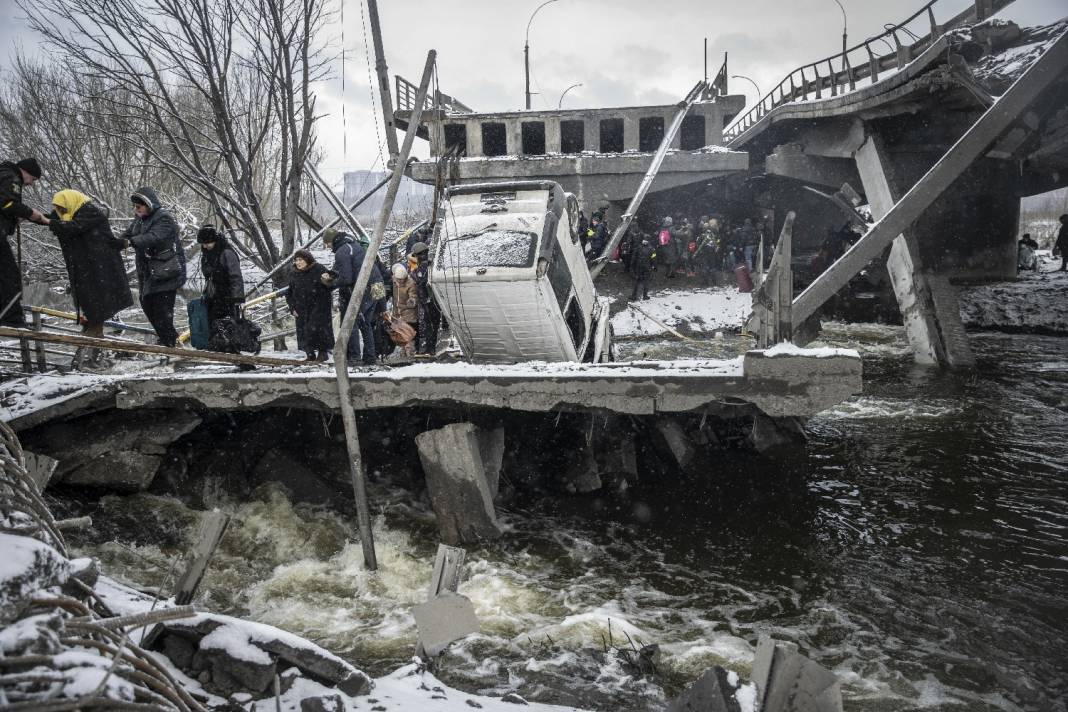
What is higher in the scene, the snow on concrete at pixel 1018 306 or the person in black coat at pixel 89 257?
the person in black coat at pixel 89 257

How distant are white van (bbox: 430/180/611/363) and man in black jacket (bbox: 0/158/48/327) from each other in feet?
13.2

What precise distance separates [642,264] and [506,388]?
14.0 m

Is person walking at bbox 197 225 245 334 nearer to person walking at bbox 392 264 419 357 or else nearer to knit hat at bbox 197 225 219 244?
knit hat at bbox 197 225 219 244

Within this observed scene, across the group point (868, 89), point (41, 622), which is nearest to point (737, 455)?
point (41, 622)

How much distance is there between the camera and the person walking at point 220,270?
7918mm

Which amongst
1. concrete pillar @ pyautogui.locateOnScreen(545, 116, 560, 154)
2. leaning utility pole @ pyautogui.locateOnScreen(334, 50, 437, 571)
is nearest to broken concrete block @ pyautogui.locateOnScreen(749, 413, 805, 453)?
leaning utility pole @ pyautogui.locateOnScreen(334, 50, 437, 571)

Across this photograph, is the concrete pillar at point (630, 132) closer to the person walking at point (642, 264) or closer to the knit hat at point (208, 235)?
the person walking at point (642, 264)

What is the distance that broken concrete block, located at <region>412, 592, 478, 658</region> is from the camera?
3.64 meters

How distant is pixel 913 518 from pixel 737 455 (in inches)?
83.3

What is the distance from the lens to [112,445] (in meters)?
6.92

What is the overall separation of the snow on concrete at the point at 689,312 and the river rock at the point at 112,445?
520 inches

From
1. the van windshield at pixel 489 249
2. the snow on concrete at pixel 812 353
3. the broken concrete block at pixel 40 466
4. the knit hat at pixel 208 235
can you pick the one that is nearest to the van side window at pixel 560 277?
the van windshield at pixel 489 249

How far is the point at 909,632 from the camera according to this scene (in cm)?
505

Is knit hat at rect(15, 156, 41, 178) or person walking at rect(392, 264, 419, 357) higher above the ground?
knit hat at rect(15, 156, 41, 178)
